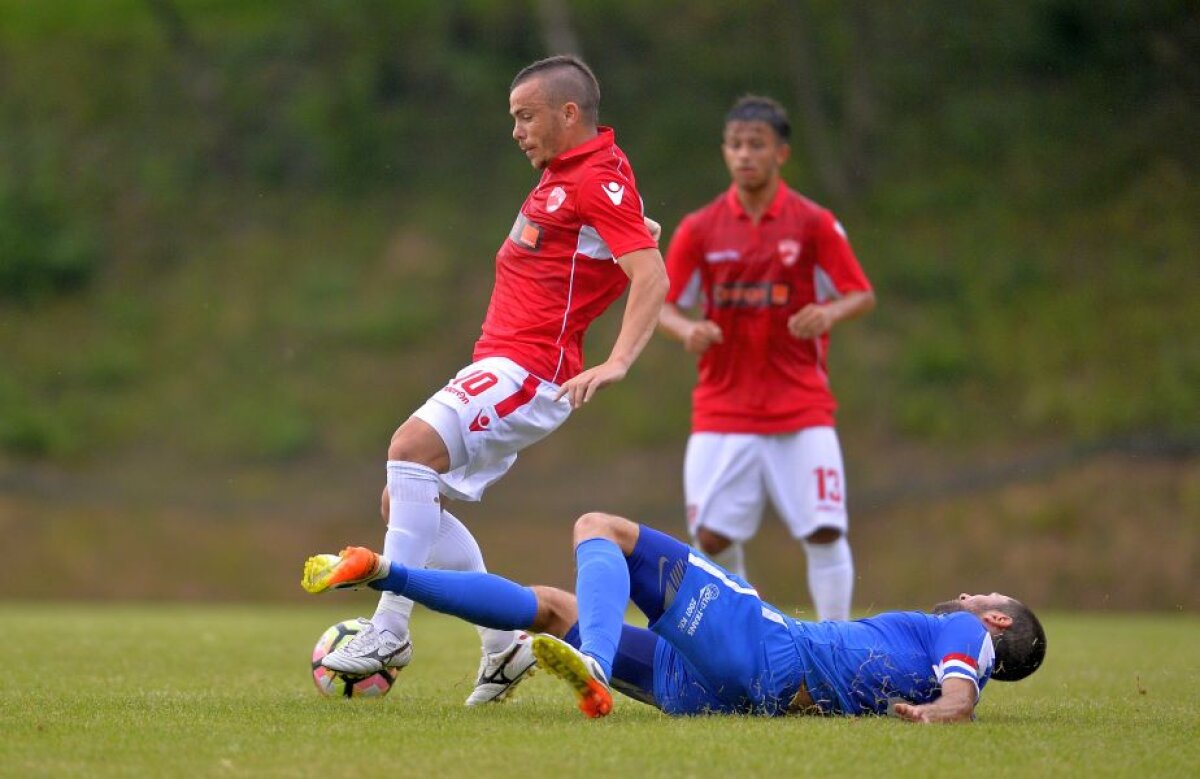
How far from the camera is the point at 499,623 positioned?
17.4 feet

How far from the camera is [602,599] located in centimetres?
509

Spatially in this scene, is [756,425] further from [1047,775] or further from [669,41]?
[669,41]

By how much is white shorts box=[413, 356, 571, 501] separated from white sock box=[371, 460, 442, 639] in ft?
0.43

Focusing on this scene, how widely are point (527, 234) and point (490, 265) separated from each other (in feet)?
55.6

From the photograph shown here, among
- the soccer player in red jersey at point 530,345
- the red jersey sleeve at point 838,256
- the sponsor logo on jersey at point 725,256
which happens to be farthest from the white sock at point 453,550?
the red jersey sleeve at point 838,256

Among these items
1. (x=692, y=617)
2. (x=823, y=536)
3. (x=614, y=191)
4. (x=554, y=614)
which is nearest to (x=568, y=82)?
(x=614, y=191)

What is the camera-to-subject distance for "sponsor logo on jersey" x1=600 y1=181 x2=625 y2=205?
5.94m

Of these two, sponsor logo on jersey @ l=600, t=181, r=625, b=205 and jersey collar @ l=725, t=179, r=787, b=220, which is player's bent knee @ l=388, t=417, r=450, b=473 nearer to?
sponsor logo on jersey @ l=600, t=181, r=625, b=205

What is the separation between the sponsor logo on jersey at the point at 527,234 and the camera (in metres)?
6.16

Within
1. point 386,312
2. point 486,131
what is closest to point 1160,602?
point 386,312

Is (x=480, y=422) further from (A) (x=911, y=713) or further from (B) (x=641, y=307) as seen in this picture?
(A) (x=911, y=713)

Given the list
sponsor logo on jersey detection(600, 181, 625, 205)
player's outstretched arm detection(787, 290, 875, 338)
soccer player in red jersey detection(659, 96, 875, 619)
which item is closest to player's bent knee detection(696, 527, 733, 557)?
soccer player in red jersey detection(659, 96, 875, 619)

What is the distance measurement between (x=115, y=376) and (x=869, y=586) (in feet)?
35.1

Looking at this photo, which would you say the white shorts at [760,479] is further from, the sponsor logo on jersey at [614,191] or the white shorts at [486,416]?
the sponsor logo on jersey at [614,191]
